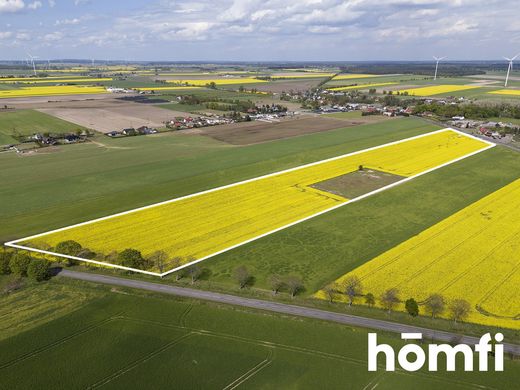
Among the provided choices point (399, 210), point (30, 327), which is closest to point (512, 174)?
point (399, 210)

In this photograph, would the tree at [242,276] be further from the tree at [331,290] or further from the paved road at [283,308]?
the tree at [331,290]

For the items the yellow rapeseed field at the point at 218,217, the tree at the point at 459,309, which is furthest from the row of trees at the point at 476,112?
the tree at the point at 459,309

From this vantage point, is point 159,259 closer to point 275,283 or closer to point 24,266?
point 24,266

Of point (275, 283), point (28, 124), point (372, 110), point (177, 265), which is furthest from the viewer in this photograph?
point (372, 110)

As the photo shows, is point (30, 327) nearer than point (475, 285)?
Yes

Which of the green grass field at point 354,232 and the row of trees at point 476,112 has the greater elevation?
the row of trees at point 476,112

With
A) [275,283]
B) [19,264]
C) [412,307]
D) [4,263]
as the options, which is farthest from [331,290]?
[4,263]

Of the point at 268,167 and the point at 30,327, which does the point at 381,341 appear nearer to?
the point at 30,327

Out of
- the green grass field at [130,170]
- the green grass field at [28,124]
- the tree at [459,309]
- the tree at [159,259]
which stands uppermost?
the green grass field at [28,124]
